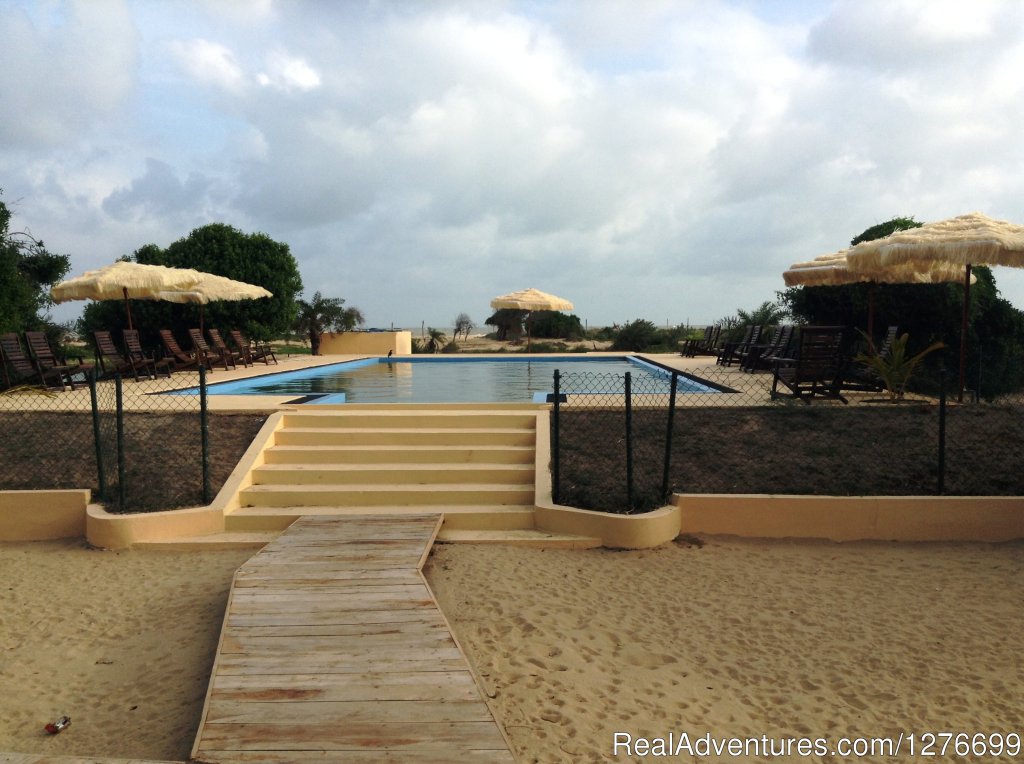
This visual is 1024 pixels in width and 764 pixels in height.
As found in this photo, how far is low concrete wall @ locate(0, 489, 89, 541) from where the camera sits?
573 centimetres

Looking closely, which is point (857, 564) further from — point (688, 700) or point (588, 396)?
point (588, 396)

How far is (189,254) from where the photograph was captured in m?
17.5

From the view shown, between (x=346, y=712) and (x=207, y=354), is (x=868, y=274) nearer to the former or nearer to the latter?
(x=346, y=712)

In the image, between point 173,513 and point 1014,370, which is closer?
point 173,513

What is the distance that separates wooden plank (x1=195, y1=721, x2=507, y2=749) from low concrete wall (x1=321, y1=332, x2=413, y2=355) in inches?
731

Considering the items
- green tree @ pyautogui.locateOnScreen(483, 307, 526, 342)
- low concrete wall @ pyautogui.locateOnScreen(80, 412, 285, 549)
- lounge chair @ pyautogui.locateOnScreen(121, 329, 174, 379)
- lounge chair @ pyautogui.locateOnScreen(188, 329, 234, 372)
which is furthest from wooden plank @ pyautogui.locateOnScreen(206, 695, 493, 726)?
green tree @ pyautogui.locateOnScreen(483, 307, 526, 342)

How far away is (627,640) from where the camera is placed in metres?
3.83

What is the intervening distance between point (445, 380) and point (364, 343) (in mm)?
9066

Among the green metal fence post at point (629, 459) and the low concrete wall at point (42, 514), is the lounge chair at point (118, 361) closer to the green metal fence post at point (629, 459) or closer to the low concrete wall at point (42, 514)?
the low concrete wall at point (42, 514)

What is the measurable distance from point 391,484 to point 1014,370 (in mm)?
12211

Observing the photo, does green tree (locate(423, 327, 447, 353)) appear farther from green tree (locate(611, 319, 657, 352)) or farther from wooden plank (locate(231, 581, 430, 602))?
wooden plank (locate(231, 581, 430, 602))

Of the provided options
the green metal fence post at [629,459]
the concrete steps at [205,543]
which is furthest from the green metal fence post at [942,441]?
the concrete steps at [205,543]

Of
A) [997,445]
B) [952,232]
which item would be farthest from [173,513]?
[952,232]

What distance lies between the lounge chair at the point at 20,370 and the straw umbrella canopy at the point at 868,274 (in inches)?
418
